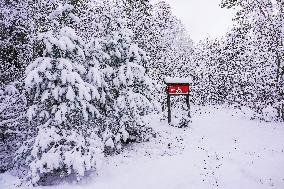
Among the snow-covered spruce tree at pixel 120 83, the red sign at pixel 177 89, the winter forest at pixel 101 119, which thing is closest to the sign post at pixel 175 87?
the red sign at pixel 177 89

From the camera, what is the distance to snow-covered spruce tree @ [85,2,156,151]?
11.7 metres

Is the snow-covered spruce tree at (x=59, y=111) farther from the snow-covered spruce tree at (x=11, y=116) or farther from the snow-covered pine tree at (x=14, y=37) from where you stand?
the snow-covered pine tree at (x=14, y=37)

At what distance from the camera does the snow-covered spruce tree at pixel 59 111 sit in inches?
362

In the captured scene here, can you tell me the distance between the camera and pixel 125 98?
1197 cm

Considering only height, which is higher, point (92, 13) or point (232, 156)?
point (92, 13)

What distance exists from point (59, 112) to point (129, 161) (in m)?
2.96

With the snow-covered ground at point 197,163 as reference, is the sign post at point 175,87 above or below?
above

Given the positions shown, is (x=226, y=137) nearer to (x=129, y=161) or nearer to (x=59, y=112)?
(x=129, y=161)

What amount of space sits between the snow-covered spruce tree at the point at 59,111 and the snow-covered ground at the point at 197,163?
2.18 feet

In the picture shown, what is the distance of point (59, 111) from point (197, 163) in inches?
170

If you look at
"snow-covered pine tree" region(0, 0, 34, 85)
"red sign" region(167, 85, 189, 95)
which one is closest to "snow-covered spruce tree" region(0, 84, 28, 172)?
"snow-covered pine tree" region(0, 0, 34, 85)

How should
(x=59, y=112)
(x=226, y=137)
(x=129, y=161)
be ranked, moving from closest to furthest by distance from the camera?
(x=59, y=112), (x=129, y=161), (x=226, y=137)

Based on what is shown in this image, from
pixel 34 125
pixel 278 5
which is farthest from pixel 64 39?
pixel 278 5

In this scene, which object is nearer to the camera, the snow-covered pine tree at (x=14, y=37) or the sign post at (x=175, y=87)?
the snow-covered pine tree at (x=14, y=37)
